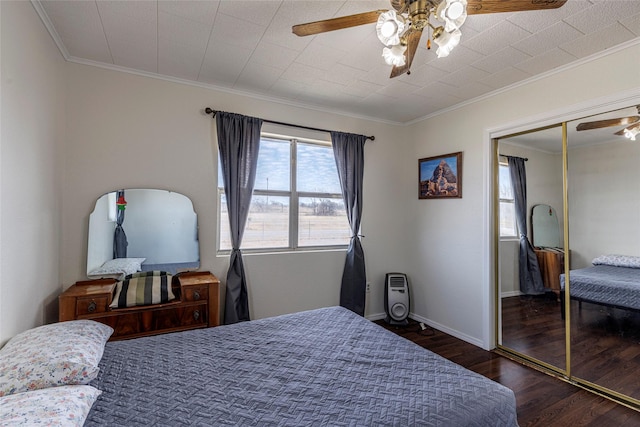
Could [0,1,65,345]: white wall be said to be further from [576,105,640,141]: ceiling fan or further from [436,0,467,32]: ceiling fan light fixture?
[576,105,640,141]: ceiling fan

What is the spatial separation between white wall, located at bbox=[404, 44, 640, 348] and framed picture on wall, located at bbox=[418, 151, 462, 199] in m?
0.07

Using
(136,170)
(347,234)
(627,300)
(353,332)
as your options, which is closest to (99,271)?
(136,170)

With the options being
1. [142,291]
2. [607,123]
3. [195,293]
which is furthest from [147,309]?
[607,123]

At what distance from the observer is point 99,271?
2475 millimetres

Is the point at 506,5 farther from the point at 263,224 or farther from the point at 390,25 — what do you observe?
the point at 263,224

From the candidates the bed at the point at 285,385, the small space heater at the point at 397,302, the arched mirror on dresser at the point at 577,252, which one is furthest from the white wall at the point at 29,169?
→ the arched mirror on dresser at the point at 577,252

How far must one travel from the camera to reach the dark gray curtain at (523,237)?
9.25 ft

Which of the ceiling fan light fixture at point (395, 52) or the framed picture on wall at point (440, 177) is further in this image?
the framed picture on wall at point (440, 177)

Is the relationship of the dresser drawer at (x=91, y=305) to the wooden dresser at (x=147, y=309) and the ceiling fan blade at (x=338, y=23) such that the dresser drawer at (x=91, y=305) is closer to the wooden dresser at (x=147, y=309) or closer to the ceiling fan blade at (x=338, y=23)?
the wooden dresser at (x=147, y=309)

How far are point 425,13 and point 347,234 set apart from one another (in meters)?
2.65

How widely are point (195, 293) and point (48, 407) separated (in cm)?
147

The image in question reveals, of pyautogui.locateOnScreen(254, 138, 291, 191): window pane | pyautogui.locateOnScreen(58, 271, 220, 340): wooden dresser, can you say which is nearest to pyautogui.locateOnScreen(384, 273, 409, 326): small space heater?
pyautogui.locateOnScreen(254, 138, 291, 191): window pane

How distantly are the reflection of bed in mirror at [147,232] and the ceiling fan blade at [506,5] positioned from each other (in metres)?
2.60

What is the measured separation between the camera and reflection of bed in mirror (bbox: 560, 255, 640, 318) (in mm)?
2236
